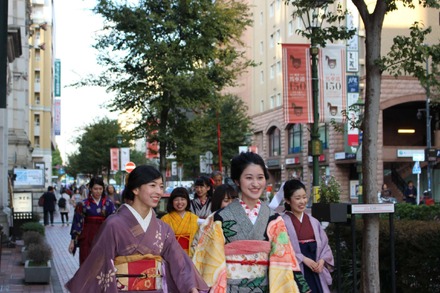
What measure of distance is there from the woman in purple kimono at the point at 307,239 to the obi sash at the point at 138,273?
2.43 meters

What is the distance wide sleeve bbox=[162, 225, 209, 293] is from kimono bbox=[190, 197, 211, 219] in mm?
4694

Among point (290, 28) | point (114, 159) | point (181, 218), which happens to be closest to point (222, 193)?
point (181, 218)

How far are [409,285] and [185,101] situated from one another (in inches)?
584

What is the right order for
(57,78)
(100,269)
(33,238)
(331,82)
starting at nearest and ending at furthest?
(100,269)
(33,238)
(331,82)
(57,78)

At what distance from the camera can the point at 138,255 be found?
17.7 feet

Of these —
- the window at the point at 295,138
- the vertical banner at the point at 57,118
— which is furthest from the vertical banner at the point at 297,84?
the vertical banner at the point at 57,118

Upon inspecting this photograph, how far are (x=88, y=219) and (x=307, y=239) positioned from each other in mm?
4877

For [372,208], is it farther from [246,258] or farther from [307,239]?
[246,258]

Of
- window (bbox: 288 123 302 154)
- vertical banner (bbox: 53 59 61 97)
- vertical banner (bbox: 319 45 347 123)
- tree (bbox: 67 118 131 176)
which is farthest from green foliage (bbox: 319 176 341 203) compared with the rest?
vertical banner (bbox: 53 59 61 97)

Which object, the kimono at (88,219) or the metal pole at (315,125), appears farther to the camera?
the metal pole at (315,125)

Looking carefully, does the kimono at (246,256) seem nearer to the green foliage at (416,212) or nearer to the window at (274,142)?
the green foliage at (416,212)

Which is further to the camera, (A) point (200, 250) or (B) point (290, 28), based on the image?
(B) point (290, 28)

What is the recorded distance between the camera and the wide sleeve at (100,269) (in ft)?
17.2

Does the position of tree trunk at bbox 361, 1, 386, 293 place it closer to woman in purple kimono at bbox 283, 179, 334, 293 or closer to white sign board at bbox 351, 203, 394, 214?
white sign board at bbox 351, 203, 394, 214
